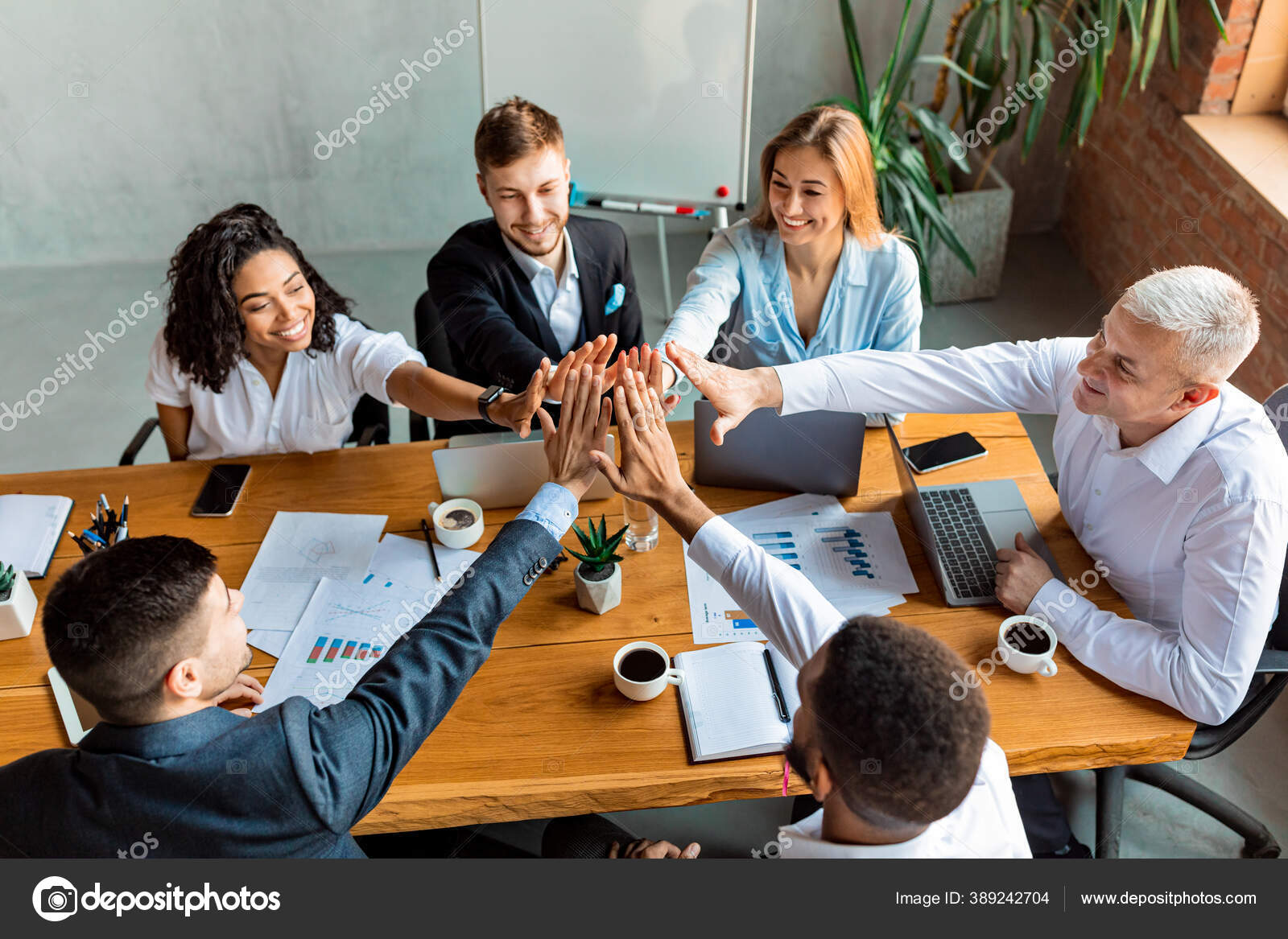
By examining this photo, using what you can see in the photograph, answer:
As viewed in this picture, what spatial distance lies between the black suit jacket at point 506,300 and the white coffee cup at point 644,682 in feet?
3.07

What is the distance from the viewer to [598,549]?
194 cm

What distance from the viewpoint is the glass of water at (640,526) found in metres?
2.07

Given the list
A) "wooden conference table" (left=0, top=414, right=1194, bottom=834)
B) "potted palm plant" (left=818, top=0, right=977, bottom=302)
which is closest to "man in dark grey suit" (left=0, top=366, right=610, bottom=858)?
"wooden conference table" (left=0, top=414, right=1194, bottom=834)

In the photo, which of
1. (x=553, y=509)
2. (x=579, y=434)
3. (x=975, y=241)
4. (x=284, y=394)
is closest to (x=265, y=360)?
(x=284, y=394)

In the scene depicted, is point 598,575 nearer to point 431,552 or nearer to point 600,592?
point 600,592

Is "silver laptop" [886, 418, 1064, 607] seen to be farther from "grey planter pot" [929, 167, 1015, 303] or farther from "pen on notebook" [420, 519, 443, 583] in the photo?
"grey planter pot" [929, 167, 1015, 303]

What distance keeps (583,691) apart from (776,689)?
35cm

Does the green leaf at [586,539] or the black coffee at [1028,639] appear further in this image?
the green leaf at [586,539]

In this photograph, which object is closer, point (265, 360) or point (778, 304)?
point (265, 360)

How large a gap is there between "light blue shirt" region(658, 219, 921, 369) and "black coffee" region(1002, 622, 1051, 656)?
36.9 inches

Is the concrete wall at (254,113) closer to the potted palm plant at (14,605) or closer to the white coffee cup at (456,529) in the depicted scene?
the white coffee cup at (456,529)

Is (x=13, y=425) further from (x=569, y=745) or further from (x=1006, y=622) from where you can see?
(x=1006, y=622)

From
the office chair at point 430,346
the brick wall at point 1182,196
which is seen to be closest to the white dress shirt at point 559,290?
the office chair at point 430,346
